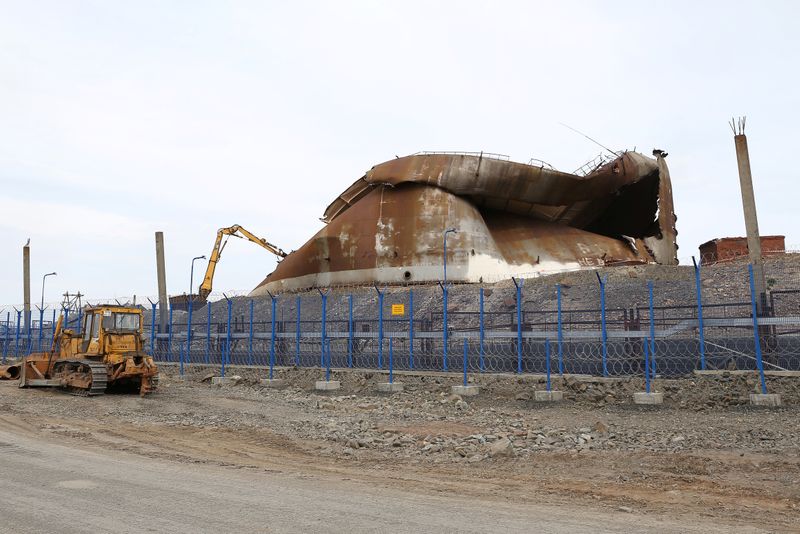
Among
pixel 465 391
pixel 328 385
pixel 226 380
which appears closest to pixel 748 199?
pixel 465 391

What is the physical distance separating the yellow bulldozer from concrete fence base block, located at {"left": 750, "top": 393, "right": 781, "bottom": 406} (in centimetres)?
1782

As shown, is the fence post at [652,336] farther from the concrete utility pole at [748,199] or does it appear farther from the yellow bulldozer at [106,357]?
the yellow bulldozer at [106,357]

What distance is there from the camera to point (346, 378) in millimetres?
23688

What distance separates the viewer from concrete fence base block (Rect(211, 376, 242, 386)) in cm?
2573

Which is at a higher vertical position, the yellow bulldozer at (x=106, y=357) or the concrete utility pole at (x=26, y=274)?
the concrete utility pole at (x=26, y=274)

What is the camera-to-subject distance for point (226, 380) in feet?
85.2

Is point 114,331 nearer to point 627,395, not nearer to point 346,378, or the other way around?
point 346,378

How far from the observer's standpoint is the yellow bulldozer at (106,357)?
2088 centimetres

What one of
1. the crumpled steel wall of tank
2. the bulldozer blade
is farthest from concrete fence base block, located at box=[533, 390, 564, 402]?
the crumpled steel wall of tank

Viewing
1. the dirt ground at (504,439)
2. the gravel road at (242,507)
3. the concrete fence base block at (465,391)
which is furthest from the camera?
the concrete fence base block at (465,391)

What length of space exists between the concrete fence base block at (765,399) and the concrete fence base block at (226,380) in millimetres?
18529

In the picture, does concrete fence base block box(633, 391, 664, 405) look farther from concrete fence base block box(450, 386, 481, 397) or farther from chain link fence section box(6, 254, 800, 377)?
concrete fence base block box(450, 386, 481, 397)

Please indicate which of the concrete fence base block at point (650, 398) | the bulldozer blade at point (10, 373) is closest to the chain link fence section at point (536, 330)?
the concrete fence base block at point (650, 398)

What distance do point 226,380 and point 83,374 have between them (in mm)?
5854
